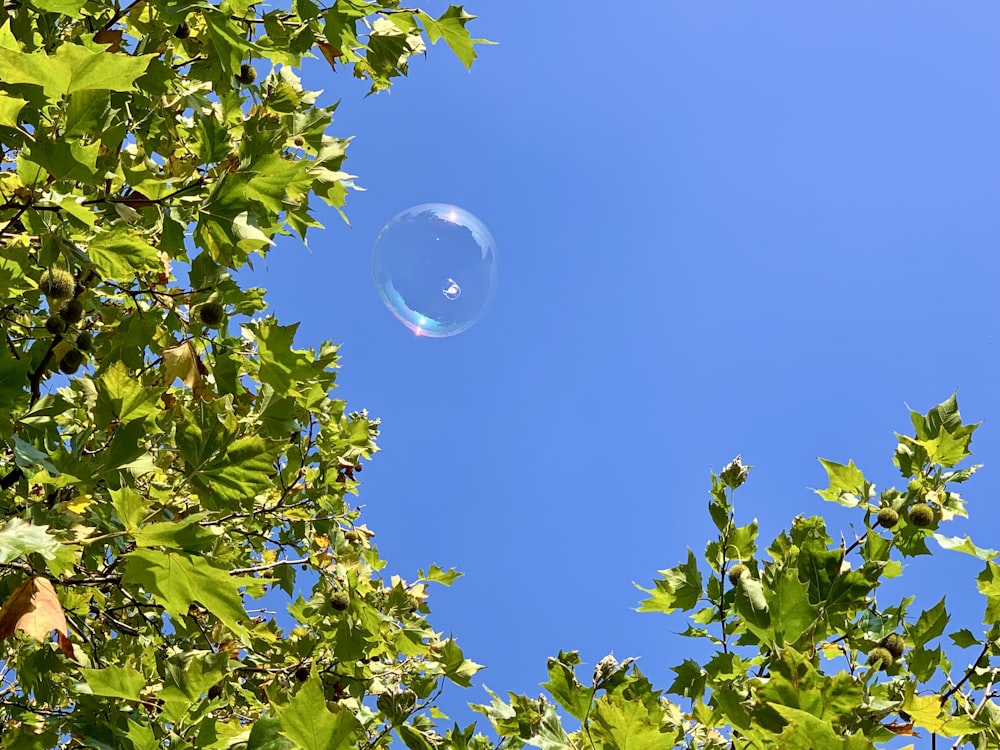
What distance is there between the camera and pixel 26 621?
6.80 feet

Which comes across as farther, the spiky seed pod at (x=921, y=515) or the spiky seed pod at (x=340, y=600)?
the spiky seed pod at (x=340, y=600)

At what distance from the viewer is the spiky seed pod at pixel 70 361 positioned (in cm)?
373

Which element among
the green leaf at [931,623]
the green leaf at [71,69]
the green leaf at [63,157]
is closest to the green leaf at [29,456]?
the green leaf at [63,157]

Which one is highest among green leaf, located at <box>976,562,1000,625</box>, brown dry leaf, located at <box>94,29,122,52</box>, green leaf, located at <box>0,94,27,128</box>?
brown dry leaf, located at <box>94,29,122,52</box>

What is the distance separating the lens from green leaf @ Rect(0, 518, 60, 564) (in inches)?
65.8

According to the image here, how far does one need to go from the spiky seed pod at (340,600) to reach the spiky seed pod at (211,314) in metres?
1.58

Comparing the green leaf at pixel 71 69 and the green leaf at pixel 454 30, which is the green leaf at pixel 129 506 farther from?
the green leaf at pixel 454 30

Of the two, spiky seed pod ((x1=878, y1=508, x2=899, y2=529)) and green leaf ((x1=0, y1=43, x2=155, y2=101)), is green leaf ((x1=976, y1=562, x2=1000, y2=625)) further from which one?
green leaf ((x1=0, y1=43, x2=155, y2=101))

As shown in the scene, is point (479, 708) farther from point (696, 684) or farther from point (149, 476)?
point (149, 476)

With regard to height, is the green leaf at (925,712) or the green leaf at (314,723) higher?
the green leaf at (925,712)

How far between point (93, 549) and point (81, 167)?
184cm

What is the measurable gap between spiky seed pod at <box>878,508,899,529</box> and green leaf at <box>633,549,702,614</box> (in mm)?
823

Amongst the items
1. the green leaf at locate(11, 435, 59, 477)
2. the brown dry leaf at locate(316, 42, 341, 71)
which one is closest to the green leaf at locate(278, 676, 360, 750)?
the green leaf at locate(11, 435, 59, 477)

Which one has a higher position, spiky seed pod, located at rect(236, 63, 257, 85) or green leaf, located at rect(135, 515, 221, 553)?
spiky seed pod, located at rect(236, 63, 257, 85)
